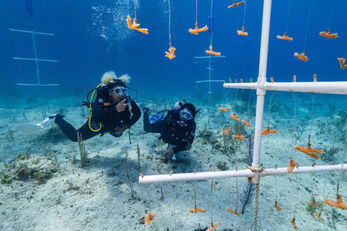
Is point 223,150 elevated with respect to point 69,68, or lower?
lower

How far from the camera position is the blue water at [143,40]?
55.8 meters

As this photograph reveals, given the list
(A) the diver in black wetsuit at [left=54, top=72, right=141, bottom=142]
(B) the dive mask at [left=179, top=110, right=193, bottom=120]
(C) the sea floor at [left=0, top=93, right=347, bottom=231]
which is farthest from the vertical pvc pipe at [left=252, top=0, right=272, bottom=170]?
(A) the diver in black wetsuit at [left=54, top=72, right=141, bottom=142]

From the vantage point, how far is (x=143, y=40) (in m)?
92.4

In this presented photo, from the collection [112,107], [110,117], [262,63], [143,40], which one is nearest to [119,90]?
[112,107]

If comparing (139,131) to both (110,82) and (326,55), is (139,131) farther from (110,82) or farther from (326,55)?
(326,55)

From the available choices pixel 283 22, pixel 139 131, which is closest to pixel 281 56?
pixel 283 22

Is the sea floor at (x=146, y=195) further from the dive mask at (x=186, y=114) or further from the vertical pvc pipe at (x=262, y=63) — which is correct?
the dive mask at (x=186, y=114)

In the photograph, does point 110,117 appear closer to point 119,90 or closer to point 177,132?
point 119,90

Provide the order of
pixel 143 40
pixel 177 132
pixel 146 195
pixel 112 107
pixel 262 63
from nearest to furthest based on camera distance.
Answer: pixel 262 63, pixel 146 195, pixel 112 107, pixel 177 132, pixel 143 40

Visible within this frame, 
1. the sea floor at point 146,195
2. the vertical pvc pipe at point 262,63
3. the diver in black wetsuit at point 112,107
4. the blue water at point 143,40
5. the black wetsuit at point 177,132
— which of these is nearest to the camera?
the vertical pvc pipe at point 262,63

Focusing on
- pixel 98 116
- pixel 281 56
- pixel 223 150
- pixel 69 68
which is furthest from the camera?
pixel 281 56

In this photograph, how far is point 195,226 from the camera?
3.34 meters

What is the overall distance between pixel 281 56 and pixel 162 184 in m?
184

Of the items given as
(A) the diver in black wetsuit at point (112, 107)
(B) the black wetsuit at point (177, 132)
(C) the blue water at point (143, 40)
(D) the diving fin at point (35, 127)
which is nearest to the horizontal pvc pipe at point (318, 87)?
(B) the black wetsuit at point (177, 132)
